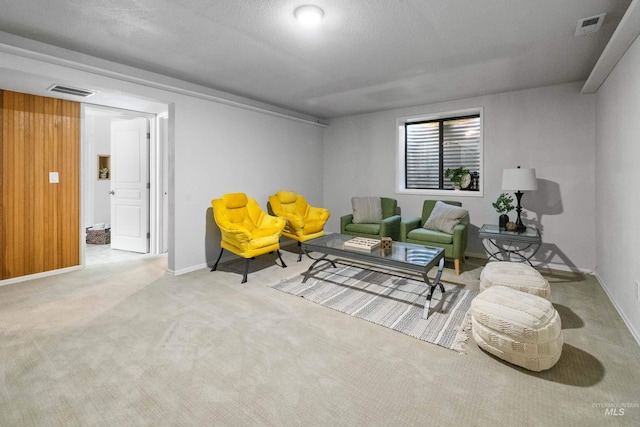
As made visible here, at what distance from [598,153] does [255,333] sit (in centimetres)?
437

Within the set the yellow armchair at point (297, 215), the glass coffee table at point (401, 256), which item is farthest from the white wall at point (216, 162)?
the glass coffee table at point (401, 256)

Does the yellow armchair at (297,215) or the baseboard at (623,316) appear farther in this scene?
the yellow armchair at (297,215)

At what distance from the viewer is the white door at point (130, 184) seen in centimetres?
509

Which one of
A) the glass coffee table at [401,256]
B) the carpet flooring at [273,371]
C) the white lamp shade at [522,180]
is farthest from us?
the white lamp shade at [522,180]

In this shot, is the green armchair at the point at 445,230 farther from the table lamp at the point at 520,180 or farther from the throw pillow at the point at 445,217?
the table lamp at the point at 520,180

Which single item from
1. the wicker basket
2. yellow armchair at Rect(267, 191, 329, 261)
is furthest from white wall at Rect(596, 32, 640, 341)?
the wicker basket

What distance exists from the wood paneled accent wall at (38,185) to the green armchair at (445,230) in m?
4.54

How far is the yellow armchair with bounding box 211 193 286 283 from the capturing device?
3.84m

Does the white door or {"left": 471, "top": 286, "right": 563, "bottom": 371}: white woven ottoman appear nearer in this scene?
{"left": 471, "top": 286, "right": 563, "bottom": 371}: white woven ottoman

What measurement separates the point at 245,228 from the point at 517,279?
3253mm

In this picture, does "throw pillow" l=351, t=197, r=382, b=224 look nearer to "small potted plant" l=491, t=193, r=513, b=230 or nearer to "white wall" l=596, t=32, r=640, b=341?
"small potted plant" l=491, t=193, r=513, b=230

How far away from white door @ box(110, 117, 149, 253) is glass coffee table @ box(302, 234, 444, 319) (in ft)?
10.2

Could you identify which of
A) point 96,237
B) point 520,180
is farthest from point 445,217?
point 96,237

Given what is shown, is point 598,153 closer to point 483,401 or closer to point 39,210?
point 483,401
